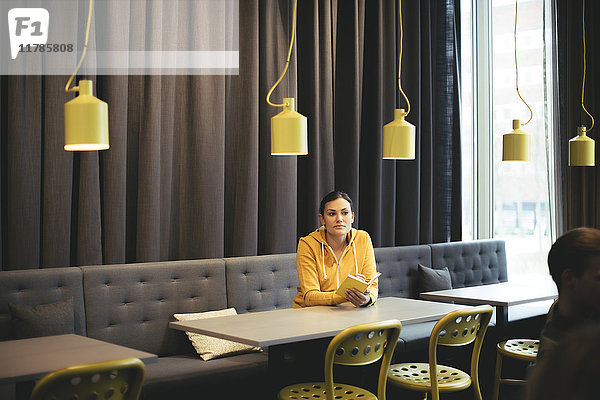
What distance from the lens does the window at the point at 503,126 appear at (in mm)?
6863

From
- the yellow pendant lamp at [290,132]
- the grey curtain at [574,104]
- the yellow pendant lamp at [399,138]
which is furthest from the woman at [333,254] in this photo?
the grey curtain at [574,104]

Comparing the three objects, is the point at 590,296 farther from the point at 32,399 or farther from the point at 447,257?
the point at 447,257

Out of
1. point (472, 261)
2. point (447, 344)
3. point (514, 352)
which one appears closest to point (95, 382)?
point (447, 344)

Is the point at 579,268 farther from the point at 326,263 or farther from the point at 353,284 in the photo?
the point at 326,263

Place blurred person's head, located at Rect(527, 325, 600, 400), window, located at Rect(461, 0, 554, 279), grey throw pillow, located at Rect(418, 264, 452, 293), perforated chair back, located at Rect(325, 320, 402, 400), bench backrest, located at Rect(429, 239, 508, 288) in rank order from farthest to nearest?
window, located at Rect(461, 0, 554, 279)
bench backrest, located at Rect(429, 239, 508, 288)
grey throw pillow, located at Rect(418, 264, 452, 293)
perforated chair back, located at Rect(325, 320, 402, 400)
blurred person's head, located at Rect(527, 325, 600, 400)

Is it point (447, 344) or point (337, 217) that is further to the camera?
point (337, 217)

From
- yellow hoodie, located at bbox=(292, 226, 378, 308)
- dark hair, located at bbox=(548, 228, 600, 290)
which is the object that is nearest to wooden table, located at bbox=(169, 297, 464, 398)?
yellow hoodie, located at bbox=(292, 226, 378, 308)

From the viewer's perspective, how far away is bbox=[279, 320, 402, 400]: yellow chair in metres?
3.00

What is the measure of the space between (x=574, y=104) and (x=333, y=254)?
362 centimetres

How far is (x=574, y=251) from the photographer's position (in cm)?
211

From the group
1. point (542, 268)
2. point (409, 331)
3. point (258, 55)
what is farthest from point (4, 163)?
point (542, 268)

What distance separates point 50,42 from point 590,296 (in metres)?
3.02

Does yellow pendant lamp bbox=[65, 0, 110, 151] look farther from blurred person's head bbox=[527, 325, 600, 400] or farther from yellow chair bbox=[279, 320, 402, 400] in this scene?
blurred person's head bbox=[527, 325, 600, 400]

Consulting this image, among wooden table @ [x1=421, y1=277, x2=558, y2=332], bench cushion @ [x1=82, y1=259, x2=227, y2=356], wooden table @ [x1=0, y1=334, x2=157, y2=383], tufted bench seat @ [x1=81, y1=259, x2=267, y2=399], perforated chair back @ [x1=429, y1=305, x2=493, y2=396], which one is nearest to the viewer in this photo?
wooden table @ [x1=0, y1=334, x2=157, y2=383]
